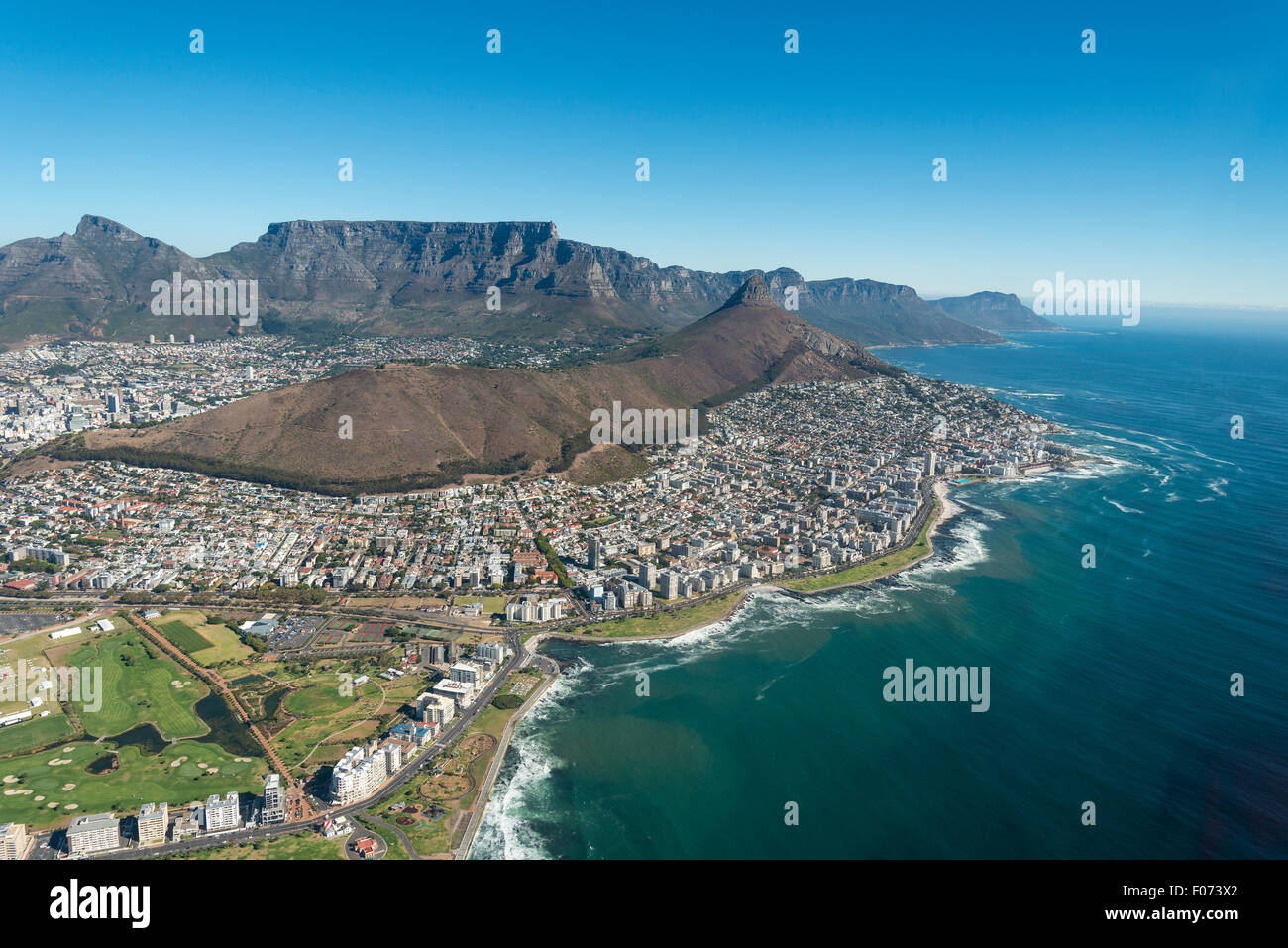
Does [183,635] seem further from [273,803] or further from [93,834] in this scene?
[273,803]

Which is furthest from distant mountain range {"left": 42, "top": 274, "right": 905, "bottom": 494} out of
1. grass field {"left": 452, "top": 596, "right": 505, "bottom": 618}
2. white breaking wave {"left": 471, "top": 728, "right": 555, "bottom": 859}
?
white breaking wave {"left": 471, "top": 728, "right": 555, "bottom": 859}

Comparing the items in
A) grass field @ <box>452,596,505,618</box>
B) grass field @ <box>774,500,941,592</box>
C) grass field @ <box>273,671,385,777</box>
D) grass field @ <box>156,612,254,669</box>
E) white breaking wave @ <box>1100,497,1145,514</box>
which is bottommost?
grass field @ <box>273,671,385,777</box>

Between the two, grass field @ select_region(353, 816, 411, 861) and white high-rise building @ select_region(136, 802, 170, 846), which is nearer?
grass field @ select_region(353, 816, 411, 861)

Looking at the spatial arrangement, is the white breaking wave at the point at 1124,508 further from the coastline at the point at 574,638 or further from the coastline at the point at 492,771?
the coastline at the point at 492,771

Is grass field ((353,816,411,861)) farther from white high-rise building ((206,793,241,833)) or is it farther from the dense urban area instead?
white high-rise building ((206,793,241,833))

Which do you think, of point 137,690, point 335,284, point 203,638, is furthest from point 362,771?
point 335,284

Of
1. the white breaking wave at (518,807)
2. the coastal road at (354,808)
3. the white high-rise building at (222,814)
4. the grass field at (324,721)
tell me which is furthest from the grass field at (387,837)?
the white high-rise building at (222,814)
